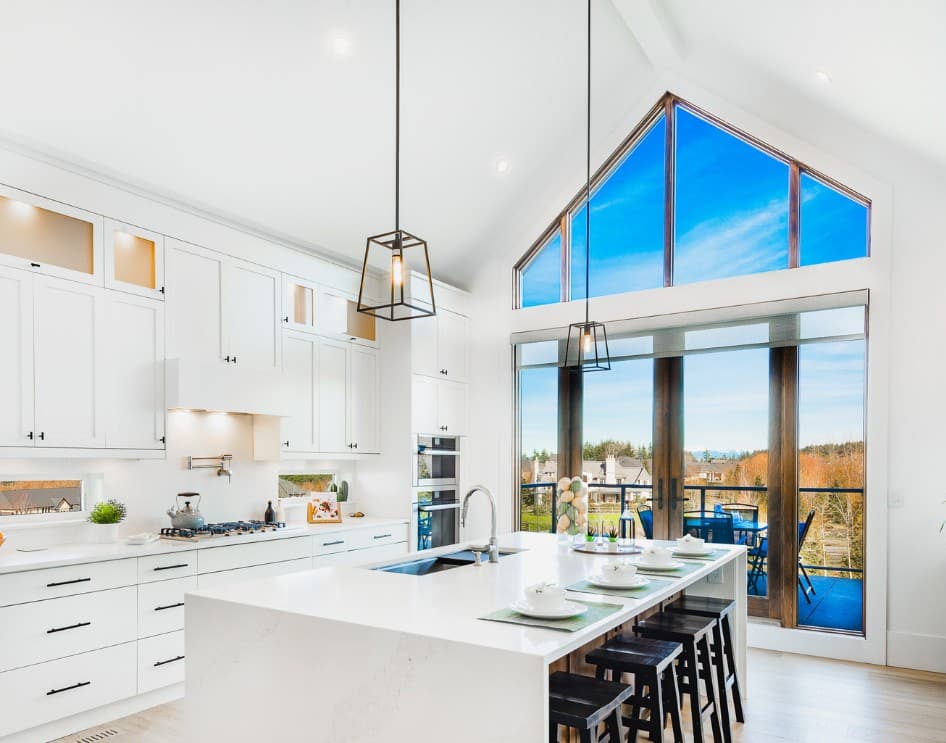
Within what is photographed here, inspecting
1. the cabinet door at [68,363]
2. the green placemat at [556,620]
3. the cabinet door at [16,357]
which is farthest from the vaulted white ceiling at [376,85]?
the green placemat at [556,620]

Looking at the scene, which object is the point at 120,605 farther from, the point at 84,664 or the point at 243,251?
the point at 243,251

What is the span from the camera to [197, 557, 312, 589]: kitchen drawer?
4.16 m

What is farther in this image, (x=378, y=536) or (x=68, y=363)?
(x=378, y=536)

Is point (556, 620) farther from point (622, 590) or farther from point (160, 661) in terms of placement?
point (160, 661)

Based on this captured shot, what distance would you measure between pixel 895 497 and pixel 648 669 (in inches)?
114

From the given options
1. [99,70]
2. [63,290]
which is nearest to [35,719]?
[63,290]

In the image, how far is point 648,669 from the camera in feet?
8.70

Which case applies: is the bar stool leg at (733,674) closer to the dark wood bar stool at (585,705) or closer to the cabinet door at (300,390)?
the dark wood bar stool at (585,705)

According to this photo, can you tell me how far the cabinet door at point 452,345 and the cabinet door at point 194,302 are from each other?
2.00 m

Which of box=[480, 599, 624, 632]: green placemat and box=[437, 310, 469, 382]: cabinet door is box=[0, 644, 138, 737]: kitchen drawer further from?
box=[437, 310, 469, 382]: cabinet door

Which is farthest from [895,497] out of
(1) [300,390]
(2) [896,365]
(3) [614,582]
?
(1) [300,390]

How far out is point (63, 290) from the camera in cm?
378

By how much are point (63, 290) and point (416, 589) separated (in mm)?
2620

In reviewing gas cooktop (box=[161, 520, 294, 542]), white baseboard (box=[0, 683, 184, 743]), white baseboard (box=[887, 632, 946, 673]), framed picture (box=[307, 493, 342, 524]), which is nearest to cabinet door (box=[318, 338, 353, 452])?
framed picture (box=[307, 493, 342, 524])
